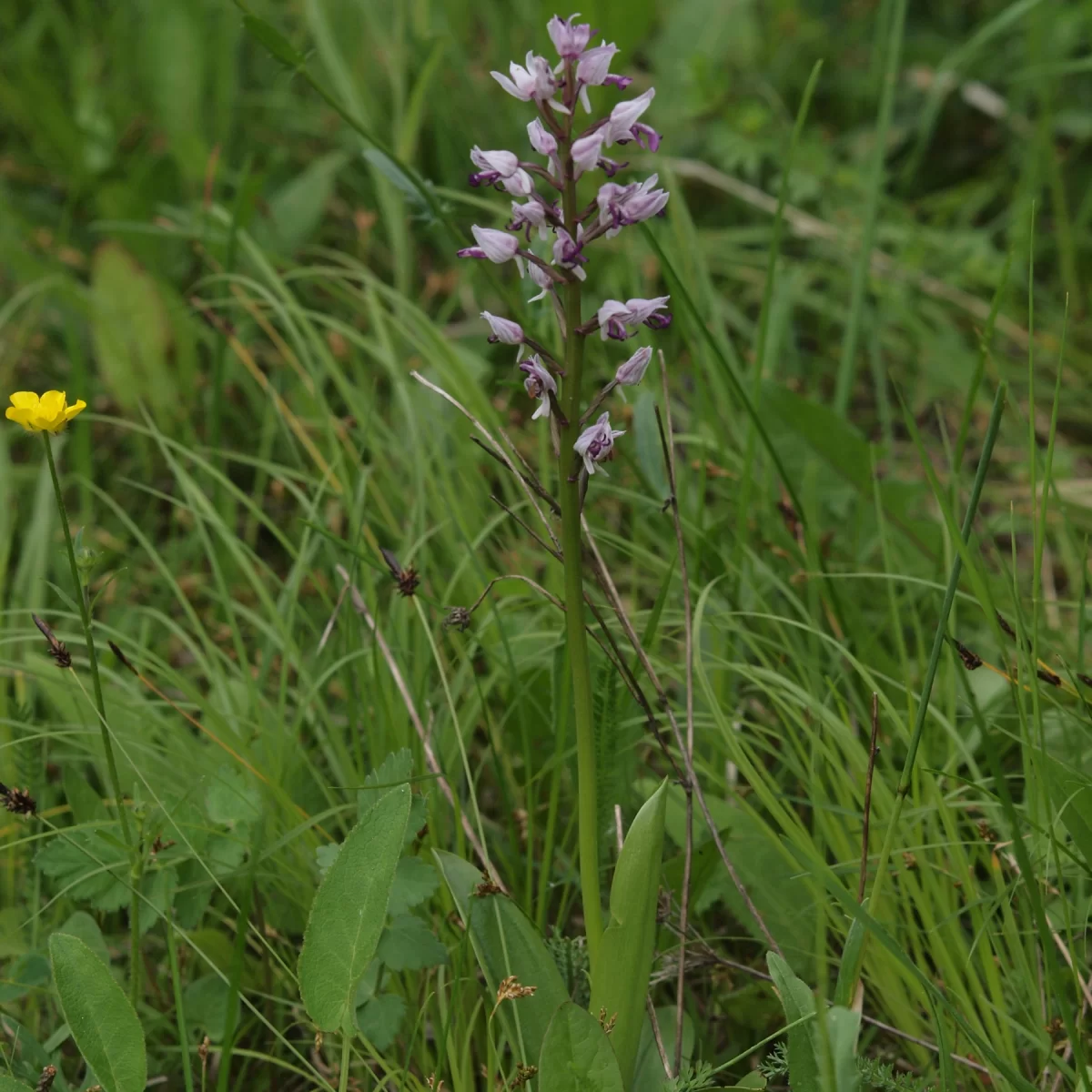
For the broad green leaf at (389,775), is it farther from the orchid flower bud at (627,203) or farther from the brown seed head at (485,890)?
the orchid flower bud at (627,203)

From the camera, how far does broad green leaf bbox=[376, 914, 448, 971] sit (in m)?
1.26

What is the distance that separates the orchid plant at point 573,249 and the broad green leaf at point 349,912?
199 millimetres

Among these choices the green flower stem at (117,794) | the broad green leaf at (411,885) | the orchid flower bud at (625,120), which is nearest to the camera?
the orchid flower bud at (625,120)

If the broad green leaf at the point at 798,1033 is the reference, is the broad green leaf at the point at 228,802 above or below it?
above

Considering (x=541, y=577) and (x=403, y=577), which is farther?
(x=541, y=577)

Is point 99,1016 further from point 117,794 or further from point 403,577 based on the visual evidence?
point 403,577

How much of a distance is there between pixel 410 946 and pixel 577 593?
0.48 m

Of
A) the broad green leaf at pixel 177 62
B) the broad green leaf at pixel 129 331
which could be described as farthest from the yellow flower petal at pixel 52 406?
the broad green leaf at pixel 177 62

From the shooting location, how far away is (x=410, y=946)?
4.17ft

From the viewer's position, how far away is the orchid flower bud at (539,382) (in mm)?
1069

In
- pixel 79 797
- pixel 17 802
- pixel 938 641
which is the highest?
pixel 938 641

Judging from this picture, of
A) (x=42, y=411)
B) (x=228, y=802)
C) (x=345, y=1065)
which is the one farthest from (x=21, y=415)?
(x=345, y=1065)

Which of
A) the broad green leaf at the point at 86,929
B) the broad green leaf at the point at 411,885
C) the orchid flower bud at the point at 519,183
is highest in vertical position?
the orchid flower bud at the point at 519,183

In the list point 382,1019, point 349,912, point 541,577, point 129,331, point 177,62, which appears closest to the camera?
point 349,912
